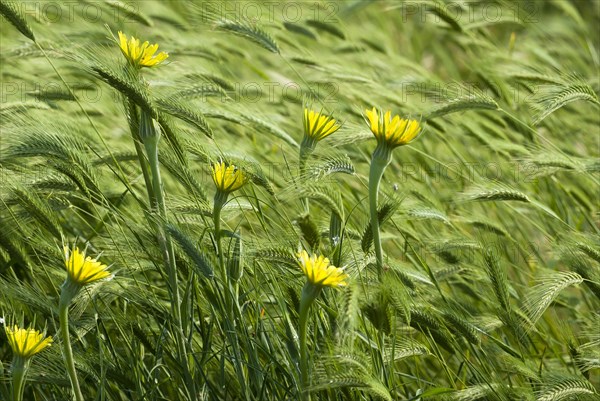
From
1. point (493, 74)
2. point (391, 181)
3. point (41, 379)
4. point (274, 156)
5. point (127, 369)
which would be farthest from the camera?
point (493, 74)

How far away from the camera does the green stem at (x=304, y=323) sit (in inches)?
61.3

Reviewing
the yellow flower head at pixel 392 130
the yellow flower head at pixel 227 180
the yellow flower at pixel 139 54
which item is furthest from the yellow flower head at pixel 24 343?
the yellow flower head at pixel 392 130

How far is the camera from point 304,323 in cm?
159

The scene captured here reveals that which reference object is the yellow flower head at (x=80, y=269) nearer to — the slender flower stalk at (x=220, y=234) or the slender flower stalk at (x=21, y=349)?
the slender flower stalk at (x=21, y=349)

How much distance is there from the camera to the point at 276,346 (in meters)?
2.03

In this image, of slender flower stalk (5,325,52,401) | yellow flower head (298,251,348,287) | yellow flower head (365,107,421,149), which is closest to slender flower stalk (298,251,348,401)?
yellow flower head (298,251,348,287)

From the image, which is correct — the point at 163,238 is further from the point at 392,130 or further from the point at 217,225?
the point at 392,130

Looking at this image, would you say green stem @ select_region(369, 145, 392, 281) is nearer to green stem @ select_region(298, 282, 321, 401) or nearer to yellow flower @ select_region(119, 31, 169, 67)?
green stem @ select_region(298, 282, 321, 401)

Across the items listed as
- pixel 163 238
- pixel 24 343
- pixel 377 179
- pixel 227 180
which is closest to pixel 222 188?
pixel 227 180

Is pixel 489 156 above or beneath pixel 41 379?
above

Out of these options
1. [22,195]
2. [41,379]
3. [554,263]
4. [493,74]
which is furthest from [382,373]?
[493,74]

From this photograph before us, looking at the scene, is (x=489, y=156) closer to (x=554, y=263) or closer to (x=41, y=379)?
(x=554, y=263)

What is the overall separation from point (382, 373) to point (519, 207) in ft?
4.24

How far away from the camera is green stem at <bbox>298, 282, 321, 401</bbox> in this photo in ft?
5.11
